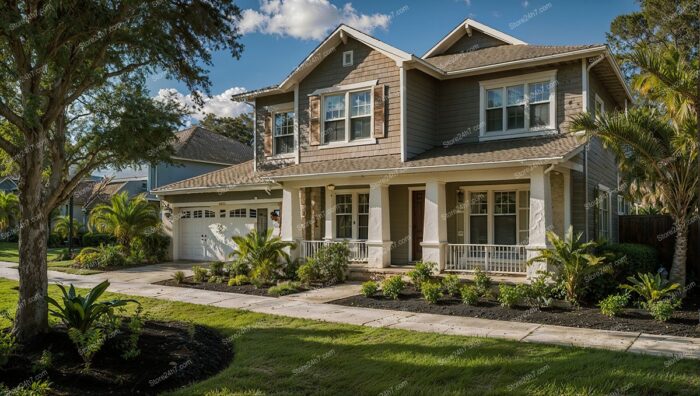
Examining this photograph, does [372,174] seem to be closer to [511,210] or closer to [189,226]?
[511,210]

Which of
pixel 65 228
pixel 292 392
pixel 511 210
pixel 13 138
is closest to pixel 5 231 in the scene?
pixel 65 228

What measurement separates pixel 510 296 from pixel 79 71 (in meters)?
8.27

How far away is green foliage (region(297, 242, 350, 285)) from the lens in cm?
1378

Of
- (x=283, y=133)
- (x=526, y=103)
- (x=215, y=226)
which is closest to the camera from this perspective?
(x=526, y=103)

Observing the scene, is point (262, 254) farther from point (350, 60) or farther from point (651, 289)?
point (651, 289)

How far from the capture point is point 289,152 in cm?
1741

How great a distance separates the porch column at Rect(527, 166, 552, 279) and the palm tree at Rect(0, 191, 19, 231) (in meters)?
30.1

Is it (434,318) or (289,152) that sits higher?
(289,152)

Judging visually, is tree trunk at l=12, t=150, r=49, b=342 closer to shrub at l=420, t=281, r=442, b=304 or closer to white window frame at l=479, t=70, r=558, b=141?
shrub at l=420, t=281, r=442, b=304

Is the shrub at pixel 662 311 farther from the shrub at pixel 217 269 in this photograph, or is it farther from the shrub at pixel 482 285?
the shrub at pixel 217 269

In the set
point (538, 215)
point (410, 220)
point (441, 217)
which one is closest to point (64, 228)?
point (410, 220)

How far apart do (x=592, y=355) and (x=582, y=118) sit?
6.08m

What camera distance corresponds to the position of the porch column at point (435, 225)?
12938 millimetres

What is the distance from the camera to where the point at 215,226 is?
64.4 ft
